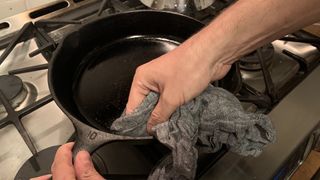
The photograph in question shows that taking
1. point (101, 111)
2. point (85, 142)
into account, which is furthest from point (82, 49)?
point (85, 142)

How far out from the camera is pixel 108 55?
566mm

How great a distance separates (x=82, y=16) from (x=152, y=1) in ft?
0.47

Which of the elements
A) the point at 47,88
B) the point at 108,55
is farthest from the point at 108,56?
the point at 47,88

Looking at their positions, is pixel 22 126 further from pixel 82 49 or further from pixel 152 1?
pixel 152 1

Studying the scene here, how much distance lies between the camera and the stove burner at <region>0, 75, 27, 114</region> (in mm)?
516

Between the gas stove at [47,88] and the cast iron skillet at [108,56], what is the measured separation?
0.14ft

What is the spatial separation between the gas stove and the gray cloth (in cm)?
5

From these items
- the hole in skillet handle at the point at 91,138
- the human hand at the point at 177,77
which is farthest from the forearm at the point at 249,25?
the hole in skillet handle at the point at 91,138

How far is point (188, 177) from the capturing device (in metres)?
0.38

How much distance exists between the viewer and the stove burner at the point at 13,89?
52 centimetres

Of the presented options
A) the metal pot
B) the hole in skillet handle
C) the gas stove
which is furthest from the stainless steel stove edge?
the metal pot

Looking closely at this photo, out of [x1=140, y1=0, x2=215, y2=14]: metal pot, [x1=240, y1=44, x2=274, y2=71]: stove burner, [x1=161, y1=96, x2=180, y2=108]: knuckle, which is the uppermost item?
[x1=140, y1=0, x2=215, y2=14]: metal pot

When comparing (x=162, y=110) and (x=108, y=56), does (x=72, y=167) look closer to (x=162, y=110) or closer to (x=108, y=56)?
(x=162, y=110)

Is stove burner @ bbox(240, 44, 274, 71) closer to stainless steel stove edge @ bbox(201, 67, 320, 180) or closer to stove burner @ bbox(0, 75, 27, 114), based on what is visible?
stainless steel stove edge @ bbox(201, 67, 320, 180)
